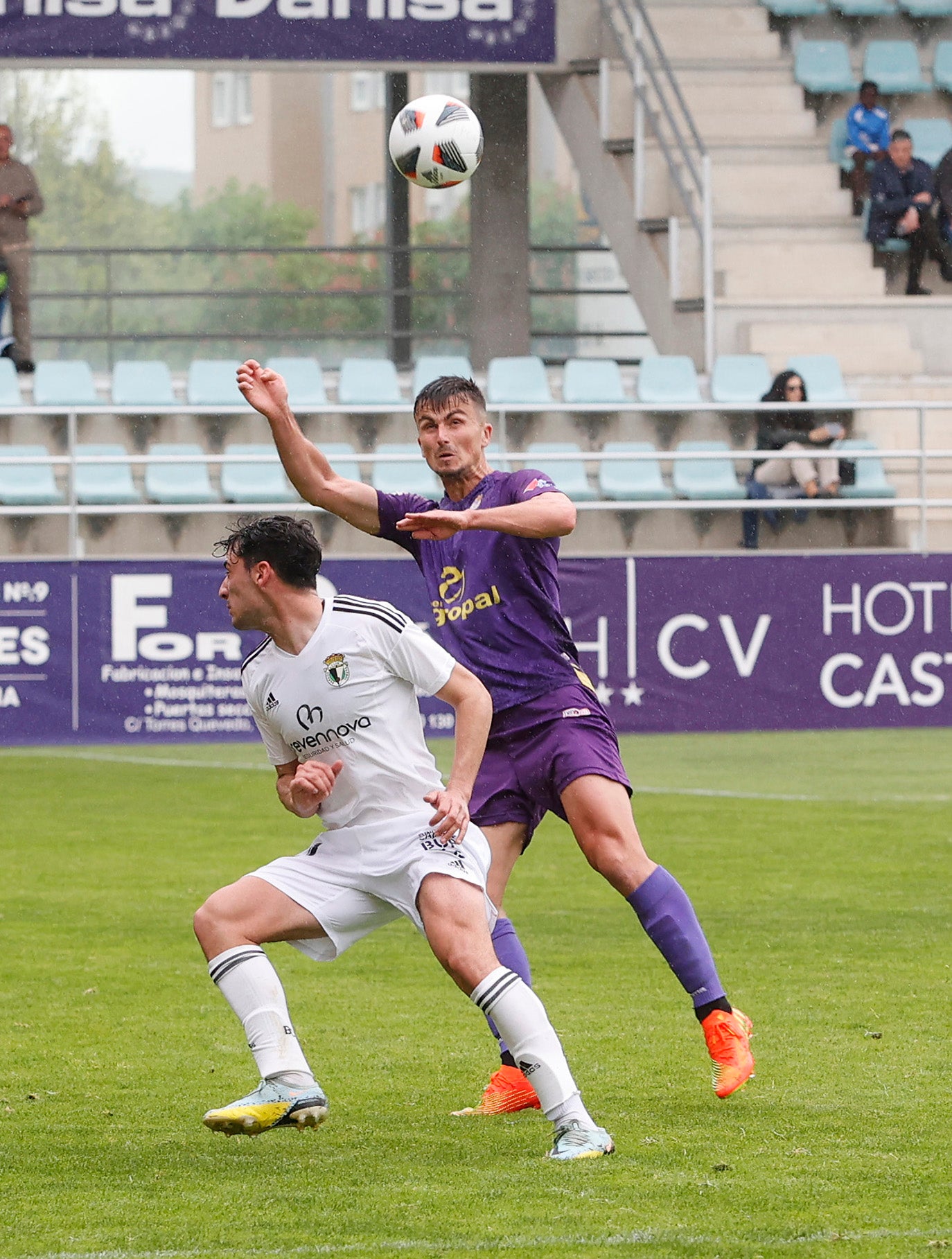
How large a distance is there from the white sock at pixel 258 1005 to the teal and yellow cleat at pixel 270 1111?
0.18 feet

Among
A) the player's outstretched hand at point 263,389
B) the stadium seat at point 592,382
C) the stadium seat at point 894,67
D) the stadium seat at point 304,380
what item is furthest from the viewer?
the stadium seat at point 894,67

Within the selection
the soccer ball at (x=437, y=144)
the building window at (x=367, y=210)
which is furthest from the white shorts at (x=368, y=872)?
the building window at (x=367, y=210)

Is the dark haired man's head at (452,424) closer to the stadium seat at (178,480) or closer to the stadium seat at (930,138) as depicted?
the stadium seat at (178,480)

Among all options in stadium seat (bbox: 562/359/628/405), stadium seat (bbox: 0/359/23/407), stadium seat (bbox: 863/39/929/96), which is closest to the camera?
stadium seat (bbox: 0/359/23/407)

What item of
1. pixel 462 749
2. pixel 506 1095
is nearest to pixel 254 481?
pixel 506 1095

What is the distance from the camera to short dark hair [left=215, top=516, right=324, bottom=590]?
4770 mm

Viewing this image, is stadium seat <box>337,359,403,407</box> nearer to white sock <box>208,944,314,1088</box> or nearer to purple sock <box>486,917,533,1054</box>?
purple sock <box>486,917,533,1054</box>

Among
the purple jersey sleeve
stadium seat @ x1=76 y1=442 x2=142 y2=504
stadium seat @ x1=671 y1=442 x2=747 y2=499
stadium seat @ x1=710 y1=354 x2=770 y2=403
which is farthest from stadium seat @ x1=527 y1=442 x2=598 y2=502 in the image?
the purple jersey sleeve

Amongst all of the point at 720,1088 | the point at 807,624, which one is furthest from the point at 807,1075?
the point at 807,624

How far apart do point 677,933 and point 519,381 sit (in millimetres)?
13892

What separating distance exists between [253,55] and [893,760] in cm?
942

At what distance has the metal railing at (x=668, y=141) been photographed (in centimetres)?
1906

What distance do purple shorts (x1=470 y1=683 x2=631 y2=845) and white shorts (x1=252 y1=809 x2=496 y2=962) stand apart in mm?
482

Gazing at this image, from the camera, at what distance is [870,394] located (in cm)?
1912
